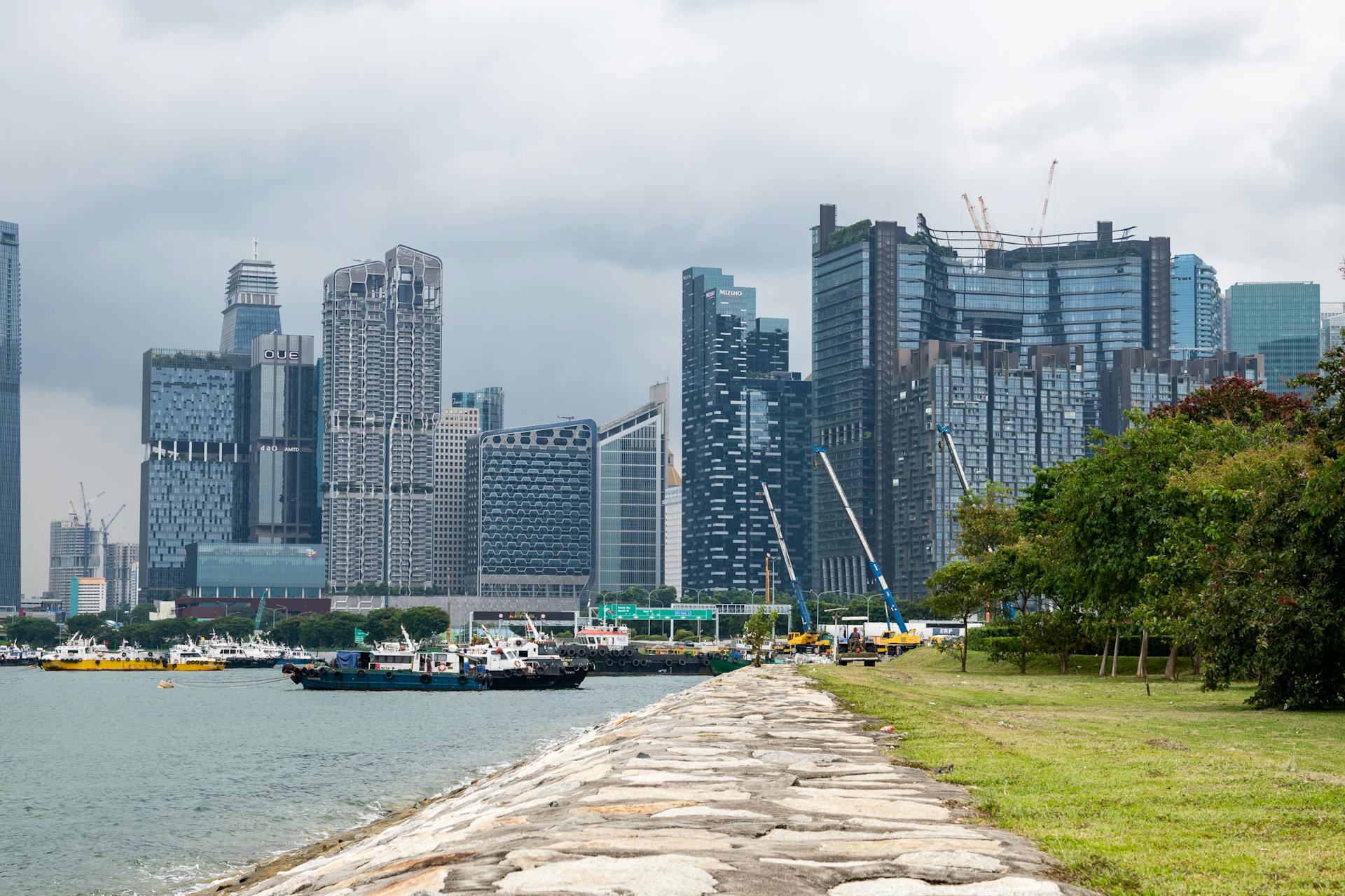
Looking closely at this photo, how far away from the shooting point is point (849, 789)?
14422 millimetres

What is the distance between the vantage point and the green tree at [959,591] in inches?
3088

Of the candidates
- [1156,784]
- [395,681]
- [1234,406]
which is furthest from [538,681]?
[1156,784]

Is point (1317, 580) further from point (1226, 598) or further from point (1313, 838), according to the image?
point (1313, 838)

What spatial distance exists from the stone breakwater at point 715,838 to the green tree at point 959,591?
59.3 meters

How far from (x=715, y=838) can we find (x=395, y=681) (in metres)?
126

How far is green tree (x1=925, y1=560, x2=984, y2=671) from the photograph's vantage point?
78438 mm

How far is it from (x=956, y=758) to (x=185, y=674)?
622 feet

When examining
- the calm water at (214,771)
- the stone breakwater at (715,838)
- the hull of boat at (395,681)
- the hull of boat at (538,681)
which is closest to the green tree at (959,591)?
the calm water at (214,771)

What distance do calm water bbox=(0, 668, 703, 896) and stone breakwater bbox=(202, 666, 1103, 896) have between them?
14.0 meters

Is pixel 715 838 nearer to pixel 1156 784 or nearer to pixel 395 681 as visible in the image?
pixel 1156 784

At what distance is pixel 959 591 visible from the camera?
270 ft

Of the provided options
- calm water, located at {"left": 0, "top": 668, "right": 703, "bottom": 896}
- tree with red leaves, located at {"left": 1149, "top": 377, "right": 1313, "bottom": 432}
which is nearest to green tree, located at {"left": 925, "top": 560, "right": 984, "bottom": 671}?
tree with red leaves, located at {"left": 1149, "top": 377, "right": 1313, "bottom": 432}

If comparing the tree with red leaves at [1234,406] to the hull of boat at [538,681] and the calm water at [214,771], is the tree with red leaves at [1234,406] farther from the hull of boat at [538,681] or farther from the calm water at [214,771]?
the hull of boat at [538,681]

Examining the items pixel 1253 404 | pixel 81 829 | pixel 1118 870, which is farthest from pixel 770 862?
pixel 1253 404
